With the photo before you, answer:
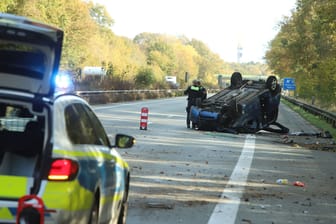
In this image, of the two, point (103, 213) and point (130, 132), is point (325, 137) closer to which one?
point (130, 132)

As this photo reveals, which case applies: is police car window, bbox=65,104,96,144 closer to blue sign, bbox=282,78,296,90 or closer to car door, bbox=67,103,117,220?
car door, bbox=67,103,117,220

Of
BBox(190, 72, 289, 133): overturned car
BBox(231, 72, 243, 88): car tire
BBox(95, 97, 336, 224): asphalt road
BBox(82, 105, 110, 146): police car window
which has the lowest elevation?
Answer: BBox(95, 97, 336, 224): asphalt road

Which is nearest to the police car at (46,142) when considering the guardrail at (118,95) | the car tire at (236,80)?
the car tire at (236,80)

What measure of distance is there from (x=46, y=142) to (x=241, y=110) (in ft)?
60.8

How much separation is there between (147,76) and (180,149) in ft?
170

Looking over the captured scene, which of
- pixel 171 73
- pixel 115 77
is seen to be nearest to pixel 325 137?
pixel 115 77

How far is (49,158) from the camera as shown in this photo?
495cm

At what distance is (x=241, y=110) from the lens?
23.2 meters

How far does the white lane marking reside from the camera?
27.1ft

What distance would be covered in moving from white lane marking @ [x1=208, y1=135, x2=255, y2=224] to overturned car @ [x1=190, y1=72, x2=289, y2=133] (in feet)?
22.6

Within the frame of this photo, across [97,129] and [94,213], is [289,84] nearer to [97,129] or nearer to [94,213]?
[97,129]

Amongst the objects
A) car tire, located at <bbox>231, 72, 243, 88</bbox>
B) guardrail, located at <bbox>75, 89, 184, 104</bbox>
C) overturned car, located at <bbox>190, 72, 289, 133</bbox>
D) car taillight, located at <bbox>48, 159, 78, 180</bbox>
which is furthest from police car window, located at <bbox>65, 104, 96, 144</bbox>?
guardrail, located at <bbox>75, 89, 184, 104</bbox>

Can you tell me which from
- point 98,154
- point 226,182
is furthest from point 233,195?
point 98,154

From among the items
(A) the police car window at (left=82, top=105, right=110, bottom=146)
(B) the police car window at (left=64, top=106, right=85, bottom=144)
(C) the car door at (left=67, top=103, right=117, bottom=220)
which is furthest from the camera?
(A) the police car window at (left=82, top=105, right=110, bottom=146)
